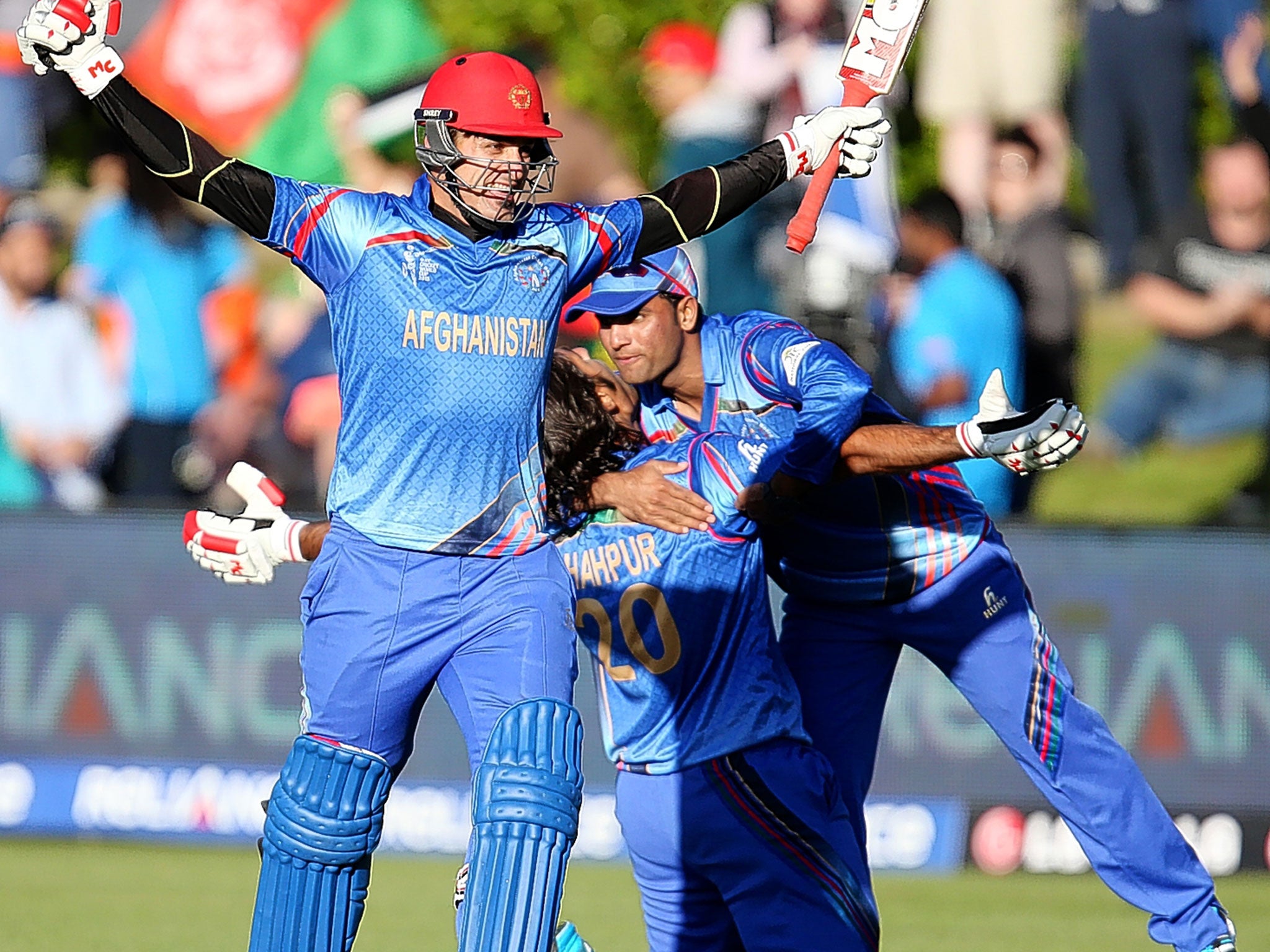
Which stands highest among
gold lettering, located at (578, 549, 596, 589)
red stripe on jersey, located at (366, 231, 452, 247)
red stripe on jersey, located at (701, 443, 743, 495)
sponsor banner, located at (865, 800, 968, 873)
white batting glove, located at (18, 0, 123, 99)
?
white batting glove, located at (18, 0, 123, 99)

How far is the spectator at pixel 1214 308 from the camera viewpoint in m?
9.70

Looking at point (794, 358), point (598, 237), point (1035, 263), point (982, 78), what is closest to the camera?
point (598, 237)

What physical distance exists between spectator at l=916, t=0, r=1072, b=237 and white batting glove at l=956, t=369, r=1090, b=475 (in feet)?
19.5

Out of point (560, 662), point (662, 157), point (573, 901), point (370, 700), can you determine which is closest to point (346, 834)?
point (370, 700)

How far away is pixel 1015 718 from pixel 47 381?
6.03m

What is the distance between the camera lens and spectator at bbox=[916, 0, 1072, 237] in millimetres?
10664

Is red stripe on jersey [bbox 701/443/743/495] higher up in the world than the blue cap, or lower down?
lower down

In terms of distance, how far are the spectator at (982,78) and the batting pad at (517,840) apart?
6852mm

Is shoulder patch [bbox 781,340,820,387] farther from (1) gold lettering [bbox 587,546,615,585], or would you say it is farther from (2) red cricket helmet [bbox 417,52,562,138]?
(2) red cricket helmet [bbox 417,52,562,138]

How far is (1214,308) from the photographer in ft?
32.3

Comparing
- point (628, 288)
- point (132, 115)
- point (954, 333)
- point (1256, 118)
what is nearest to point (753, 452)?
point (628, 288)

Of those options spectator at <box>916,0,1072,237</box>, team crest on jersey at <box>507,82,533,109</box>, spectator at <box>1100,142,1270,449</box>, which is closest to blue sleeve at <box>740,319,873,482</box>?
team crest on jersey at <box>507,82,533,109</box>

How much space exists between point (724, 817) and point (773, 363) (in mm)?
1232

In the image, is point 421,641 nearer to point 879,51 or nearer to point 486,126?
point 486,126
